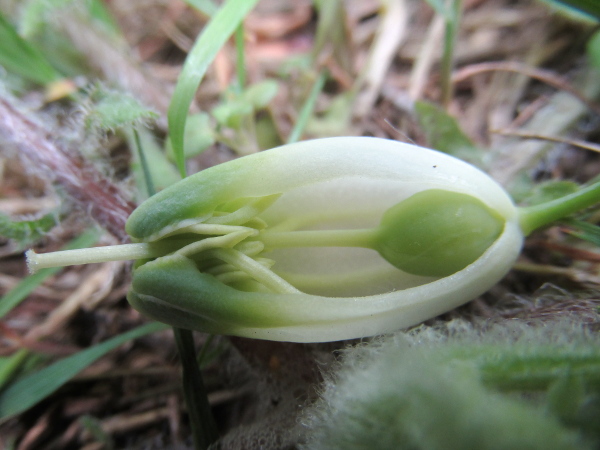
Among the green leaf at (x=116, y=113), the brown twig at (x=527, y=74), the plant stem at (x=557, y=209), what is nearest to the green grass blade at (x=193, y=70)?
the green leaf at (x=116, y=113)

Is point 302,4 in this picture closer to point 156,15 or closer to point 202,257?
point 156,15

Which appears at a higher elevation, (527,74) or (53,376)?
(527,74)

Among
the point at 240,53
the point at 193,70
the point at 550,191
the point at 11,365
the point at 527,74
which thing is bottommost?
the point at 11,365

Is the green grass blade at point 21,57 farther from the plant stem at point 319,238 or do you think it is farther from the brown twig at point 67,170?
the plant stem at point 319,238

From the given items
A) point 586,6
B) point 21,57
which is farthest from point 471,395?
point 21,57

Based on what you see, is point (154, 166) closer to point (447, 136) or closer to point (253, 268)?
point (253, 268)

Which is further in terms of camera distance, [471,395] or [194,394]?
[194,394]

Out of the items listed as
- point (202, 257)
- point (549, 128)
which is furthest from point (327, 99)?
point (202, 257)
